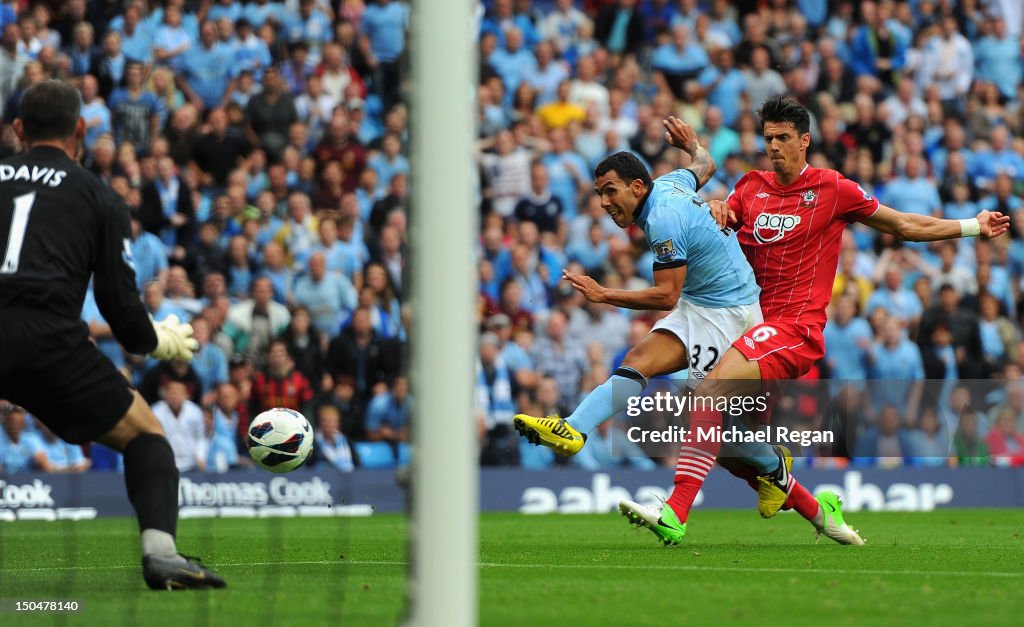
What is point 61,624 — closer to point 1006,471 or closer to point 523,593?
point 523,593

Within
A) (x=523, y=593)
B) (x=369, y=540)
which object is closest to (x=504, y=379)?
(x=369, y=540)

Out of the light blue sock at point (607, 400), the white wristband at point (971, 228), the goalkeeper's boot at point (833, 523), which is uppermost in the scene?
the white wristband at point (971, 228)

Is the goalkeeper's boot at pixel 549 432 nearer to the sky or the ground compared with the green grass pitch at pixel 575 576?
nearer to the sky

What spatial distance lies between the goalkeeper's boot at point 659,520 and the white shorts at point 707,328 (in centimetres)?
104

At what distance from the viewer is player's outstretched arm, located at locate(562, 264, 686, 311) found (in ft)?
32.5

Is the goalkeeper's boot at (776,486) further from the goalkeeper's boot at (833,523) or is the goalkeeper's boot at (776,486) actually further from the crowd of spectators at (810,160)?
the crowd of spectators at (810,160)

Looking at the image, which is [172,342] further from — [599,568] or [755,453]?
[755,453]

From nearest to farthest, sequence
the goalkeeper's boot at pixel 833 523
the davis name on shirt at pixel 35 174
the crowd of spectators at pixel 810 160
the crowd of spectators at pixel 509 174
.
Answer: the davis name on shirt at pixel 35 174 < the goalkeeper's boot at pixel 833 523 < the crowd of spectators at pixel 509 174 < the crowd of spectators at pixel 810 160

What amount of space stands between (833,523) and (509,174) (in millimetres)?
10204

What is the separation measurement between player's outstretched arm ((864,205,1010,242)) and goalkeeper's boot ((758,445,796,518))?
5.50 feet

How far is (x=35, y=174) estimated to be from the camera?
23.7 feet

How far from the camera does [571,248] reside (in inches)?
784

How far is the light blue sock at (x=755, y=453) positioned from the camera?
10.3m

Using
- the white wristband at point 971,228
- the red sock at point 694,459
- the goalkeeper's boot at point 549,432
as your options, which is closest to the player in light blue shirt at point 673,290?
the goalkeeper's boot at point 549,432
